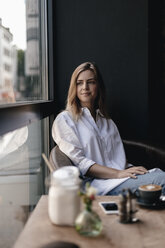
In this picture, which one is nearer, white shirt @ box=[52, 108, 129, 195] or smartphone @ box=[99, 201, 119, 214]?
smartphone @ box=[99, 201, 119, 214]

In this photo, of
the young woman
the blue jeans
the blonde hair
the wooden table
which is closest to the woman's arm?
the young woman

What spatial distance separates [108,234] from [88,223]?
0.33 feet

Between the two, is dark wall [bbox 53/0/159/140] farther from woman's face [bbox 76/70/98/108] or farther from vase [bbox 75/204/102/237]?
vase [bbox 75/204/102/237]

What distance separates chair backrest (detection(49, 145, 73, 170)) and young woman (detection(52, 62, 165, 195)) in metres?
0.05

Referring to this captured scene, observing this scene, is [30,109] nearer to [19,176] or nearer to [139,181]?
[19,176]

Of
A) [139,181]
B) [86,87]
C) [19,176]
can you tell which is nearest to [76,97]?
[86,87]

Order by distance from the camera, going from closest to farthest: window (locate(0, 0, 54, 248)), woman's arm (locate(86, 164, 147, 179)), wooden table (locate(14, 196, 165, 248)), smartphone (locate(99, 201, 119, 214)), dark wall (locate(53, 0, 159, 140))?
1. wooden table (locate(14, 196, 165, 248))
2. smartphone (locate(99, 201, 119, 214))
3. window (locate(0, 0, 54, 248))
4. woman's arm (locate(86, 164, 147, 179))
5. dark wall (locate(53, 0, 159, 140))

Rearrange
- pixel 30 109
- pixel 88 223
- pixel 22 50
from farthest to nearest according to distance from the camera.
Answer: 1. pixel 22 50
2. pixel 30 109
3. pixel 88 223

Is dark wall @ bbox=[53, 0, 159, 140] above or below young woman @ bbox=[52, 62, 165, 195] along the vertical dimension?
above

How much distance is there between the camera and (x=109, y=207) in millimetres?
1528

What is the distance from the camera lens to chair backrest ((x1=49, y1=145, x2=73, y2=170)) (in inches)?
83.4

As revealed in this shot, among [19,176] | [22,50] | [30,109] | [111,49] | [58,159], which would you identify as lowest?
[19,176]

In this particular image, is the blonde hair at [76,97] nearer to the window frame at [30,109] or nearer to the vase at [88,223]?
the window frame at [30,109]

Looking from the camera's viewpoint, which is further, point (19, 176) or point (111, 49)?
point (111, 49)
